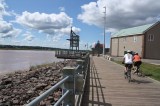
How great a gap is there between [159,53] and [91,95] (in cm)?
5330

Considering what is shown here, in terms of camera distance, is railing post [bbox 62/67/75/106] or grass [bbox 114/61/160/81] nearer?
railing post [bbox 62/67/75/106]

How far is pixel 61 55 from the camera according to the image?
8019 centimetres

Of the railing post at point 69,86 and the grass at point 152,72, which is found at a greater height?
the railing post at point 69,86

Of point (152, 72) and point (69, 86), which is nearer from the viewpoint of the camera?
point (69, 86)

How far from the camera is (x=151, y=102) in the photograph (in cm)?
1078

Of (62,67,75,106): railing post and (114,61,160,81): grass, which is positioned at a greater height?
(62,67,75,106): railing post

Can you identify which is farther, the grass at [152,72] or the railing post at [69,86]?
the grass at [152,72]

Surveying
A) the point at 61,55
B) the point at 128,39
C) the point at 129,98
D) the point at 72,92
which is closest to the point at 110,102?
the point at 129,98

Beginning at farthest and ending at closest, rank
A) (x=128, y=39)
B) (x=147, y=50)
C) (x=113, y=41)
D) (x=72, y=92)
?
(x=113, y=41) → (x=128, y=39) → (x=147, y=50) → (x=72, y=92)

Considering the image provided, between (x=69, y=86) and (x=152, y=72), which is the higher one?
(x=69, y=86)

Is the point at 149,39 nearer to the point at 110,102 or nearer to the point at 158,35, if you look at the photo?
the point at 158,35

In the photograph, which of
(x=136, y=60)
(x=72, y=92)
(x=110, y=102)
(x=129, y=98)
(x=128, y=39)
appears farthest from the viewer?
(x=128, y=39)

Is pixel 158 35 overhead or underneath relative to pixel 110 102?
overhead

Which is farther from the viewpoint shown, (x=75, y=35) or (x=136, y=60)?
(x=75, y=35)
